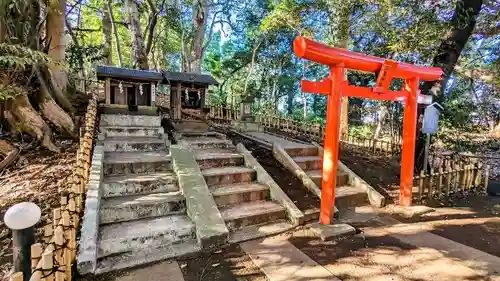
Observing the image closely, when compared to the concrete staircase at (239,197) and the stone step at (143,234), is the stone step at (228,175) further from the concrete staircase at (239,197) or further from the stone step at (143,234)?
the stone step at (143,234)

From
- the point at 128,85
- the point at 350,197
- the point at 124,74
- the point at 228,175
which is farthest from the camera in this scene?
the point at 128,85

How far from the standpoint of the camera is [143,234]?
151 inches

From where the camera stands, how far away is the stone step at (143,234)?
11.8 feet

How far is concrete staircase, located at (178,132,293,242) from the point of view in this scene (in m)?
4.52

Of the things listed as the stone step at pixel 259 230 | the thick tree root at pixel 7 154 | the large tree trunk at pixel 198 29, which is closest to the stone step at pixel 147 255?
the stone step at pixel 259 230

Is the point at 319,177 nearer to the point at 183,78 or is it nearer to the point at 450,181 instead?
the point at 450,181

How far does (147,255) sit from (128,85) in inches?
286

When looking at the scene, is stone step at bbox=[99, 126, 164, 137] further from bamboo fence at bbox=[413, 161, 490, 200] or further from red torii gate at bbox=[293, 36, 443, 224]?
bamboo fence at bbox=[413, 161, 490, 200]

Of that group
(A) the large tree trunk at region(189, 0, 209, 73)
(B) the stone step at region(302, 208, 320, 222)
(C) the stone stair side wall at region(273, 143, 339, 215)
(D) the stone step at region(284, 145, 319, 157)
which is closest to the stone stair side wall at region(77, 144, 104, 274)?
(B) the stone step at region(302, 208, 320, 222)

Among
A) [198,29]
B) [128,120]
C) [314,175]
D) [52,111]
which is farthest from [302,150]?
[198,29]

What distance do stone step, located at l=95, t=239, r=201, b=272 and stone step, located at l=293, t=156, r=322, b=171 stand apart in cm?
377

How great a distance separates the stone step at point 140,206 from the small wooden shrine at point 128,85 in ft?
18.6

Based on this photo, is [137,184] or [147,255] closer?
[147,255]

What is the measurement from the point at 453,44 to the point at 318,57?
5475 mm
